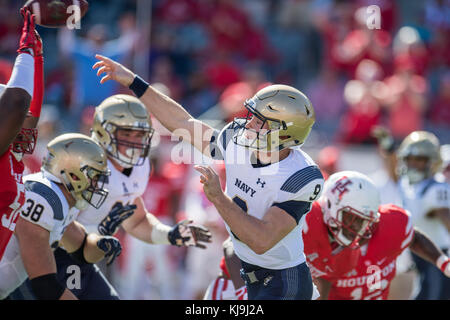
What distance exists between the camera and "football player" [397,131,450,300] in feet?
19.6

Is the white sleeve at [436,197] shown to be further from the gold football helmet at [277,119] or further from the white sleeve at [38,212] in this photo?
the white sleeve at [38,212]

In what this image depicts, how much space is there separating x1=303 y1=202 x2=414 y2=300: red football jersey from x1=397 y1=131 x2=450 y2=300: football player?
121 cm

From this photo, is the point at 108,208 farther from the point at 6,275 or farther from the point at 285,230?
the point at 285,230

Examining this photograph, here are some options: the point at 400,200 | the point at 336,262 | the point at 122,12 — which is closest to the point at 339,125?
the point at 400,200

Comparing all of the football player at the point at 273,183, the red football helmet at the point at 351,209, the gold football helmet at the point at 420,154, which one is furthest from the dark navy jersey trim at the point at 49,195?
the gold football helmet at the point at 420,154

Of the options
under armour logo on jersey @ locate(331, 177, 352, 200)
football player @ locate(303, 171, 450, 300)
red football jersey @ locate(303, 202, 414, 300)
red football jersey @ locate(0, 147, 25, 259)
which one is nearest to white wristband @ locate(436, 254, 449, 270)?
football player @ locate(303, 171, 450, 300)

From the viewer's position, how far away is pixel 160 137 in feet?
27.8

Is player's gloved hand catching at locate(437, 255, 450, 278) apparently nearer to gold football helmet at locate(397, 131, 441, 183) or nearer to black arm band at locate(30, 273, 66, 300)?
gold football helmet at locate(397, 131, 441, 183)

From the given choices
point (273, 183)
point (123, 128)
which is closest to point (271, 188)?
point (273, 183)

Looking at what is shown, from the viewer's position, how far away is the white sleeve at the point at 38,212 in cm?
403

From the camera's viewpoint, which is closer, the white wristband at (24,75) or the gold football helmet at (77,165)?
the white wristband at (24,75)

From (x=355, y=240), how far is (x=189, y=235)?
1084mm

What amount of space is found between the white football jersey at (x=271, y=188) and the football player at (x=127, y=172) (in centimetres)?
89
